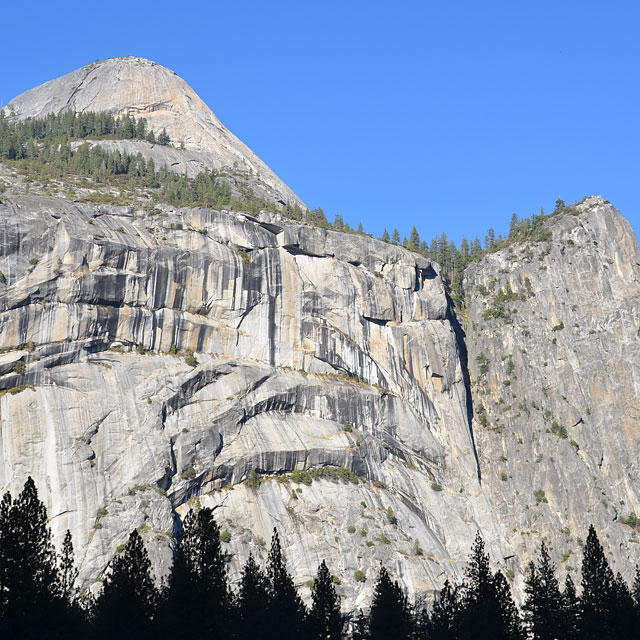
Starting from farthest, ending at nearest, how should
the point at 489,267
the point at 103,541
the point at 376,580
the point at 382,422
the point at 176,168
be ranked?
the point at 176,168 → the point at 489,267 → the point at 382,422 → the point at 376,580 → the point at 103,541

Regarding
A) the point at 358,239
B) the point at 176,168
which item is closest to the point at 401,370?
the point at 358,239

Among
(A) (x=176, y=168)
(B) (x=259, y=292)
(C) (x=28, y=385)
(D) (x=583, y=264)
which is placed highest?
(A) (x=176, y=168)

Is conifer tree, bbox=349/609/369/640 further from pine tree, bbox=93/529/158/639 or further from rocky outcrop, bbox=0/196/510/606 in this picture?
pine tree, bbox=93/529/158/639

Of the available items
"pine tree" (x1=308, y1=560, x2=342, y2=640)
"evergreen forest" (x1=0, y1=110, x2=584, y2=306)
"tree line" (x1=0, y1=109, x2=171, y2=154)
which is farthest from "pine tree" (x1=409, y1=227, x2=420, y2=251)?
"pine tree" (x1=308, y1=560, x2=342, y2=640)

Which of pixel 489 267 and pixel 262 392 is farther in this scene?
pixel 489 267

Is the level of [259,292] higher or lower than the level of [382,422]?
higher

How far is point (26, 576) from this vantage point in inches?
2613

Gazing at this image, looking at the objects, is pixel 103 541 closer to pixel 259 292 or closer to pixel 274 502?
pixel 274 502

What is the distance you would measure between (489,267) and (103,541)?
263 ft

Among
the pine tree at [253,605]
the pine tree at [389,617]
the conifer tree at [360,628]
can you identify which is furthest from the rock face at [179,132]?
the pine tree at [389,617]

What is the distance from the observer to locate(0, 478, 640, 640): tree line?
2633 inches

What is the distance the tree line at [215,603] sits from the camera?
2633 inches

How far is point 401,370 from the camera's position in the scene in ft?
435

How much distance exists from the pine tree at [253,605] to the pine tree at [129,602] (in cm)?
809
